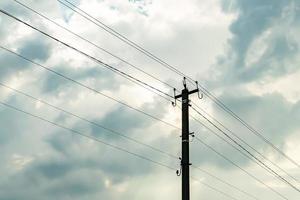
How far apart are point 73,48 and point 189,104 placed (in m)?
7.85

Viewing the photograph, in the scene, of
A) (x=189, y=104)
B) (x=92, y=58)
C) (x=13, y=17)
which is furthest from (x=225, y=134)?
(x=13, y=17)

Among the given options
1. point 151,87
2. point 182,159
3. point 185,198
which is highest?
point 151,87

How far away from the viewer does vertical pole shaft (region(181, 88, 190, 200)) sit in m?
22.6

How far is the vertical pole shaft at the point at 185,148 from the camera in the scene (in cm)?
2259

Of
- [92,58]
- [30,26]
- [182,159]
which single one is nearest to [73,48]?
[92,58]

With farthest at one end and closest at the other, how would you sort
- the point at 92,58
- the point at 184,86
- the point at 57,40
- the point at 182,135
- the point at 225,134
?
the point at 225,134 < the point at 184,86 < the point at 182,135 < the point at 92,58 < the point at 57,40

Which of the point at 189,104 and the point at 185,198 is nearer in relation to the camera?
the point at 185,198

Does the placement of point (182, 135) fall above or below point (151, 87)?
below

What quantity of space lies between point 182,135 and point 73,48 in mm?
7420

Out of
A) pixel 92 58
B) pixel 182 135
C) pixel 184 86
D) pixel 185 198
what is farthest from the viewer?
pixel 184 86

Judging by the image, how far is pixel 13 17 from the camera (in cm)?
1694

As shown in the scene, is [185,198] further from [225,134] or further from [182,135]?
[225,134]

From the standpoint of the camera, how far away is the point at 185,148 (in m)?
23.7

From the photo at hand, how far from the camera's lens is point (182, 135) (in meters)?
24.1
